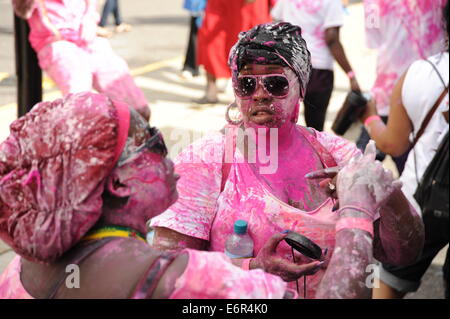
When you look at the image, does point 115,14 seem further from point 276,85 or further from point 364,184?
point 364,184

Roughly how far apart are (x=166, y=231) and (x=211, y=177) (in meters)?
0.27

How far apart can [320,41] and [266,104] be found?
128 inches

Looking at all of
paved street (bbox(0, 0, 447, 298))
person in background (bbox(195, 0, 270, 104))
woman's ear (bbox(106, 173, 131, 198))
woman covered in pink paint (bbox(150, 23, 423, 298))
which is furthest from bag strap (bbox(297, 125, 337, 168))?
person in background (bbox(195, 0, 270, 104))

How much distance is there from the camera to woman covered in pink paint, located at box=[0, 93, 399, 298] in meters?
1.77

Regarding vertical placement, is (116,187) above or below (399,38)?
above

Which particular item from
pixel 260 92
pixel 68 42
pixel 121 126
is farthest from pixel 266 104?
pixel 68 42

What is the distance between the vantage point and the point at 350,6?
14.7 metres

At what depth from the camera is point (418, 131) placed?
150 inches

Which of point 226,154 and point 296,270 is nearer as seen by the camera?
point 296,270

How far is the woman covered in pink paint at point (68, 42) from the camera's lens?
17.7ft

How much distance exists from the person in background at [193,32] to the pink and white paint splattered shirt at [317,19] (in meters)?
2.84

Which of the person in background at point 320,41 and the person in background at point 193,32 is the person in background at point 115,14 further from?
the person in background at point 320,41

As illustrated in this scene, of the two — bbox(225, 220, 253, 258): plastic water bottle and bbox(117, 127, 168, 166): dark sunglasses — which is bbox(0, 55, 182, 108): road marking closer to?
bbox(225, 220, 253, 258): plastic water bottle

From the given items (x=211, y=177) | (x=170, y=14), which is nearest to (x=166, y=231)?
(x=211, y=177)
